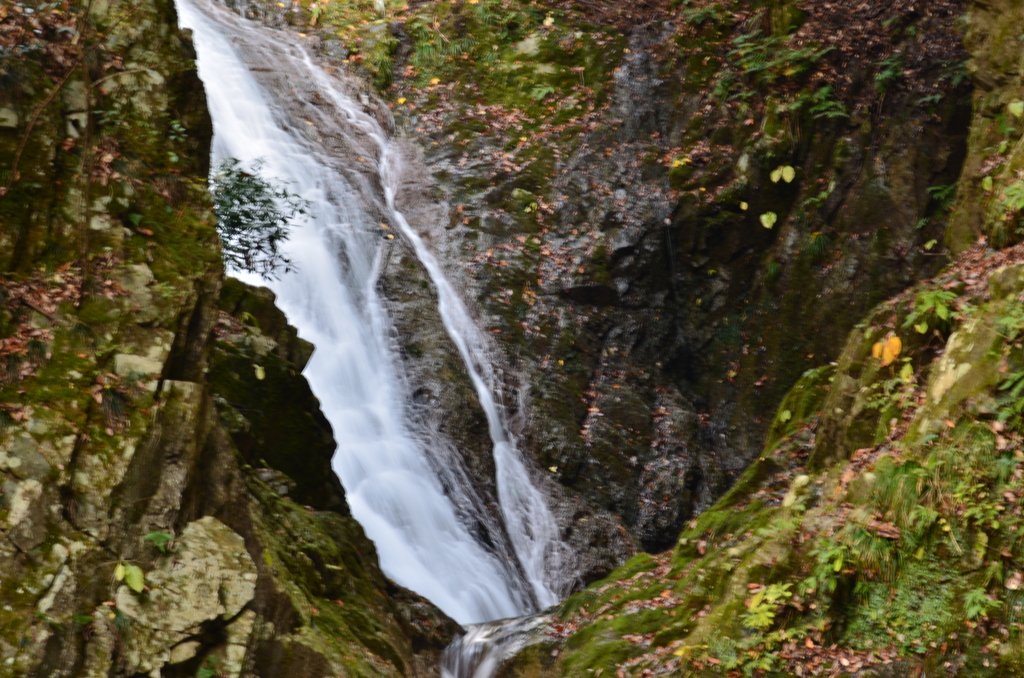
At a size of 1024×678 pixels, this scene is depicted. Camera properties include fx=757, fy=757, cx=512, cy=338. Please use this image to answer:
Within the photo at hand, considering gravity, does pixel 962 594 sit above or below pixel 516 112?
below

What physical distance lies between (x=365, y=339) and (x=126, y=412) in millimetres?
6253

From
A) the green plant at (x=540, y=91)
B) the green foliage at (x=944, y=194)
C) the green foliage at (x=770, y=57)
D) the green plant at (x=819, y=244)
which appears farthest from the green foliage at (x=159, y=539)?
the green foliage at (x=770, y=57)

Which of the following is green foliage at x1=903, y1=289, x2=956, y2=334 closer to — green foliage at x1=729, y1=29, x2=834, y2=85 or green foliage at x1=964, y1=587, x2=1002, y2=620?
green foliage at x1=964, y1=587, x2=1002, y2=620

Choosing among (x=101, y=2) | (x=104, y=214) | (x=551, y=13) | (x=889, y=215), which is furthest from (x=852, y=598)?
(x=551, y=13)

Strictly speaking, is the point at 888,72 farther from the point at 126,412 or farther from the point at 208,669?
the point at 208,669

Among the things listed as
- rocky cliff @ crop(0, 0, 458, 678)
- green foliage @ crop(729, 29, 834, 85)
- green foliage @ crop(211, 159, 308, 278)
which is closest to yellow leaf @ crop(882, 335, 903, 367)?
rocky cliff @ crop(0, 0, 458, 678)

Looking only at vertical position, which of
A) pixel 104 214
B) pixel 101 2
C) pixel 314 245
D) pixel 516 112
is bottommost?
pixel 104 214

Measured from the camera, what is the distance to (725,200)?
12562mm

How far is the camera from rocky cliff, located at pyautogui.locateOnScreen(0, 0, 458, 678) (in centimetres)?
404

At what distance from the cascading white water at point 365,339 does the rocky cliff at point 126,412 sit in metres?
2.51

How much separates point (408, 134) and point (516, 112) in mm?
2054

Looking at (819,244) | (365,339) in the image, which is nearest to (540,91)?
(819,244)

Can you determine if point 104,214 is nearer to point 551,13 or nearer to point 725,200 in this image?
point 725,200

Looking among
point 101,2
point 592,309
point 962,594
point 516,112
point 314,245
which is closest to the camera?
point 962,594
